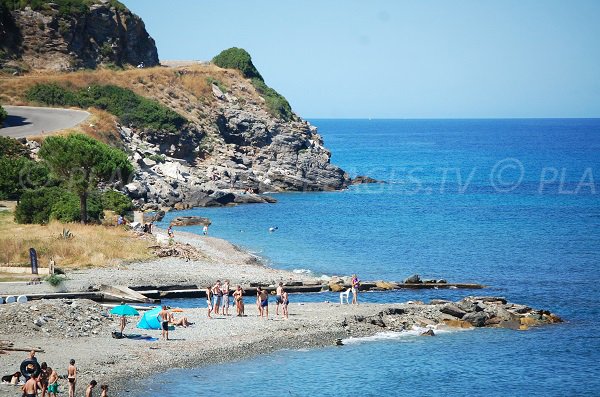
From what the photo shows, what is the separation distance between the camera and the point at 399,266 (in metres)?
55.4

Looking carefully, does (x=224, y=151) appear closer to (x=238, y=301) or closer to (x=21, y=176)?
(x=21, y=176)

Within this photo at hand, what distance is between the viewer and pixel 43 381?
84.3ft

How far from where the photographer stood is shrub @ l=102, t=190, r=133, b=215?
6450cm

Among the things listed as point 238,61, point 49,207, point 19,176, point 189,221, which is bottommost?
point 189,221

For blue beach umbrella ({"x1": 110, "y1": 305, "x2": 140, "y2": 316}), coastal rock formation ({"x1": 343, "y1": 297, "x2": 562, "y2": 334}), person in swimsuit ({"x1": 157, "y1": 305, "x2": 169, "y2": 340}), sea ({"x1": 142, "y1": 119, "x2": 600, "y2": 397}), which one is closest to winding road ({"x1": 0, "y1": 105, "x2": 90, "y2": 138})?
sea ({"x1": 142, "y1": 119, "x2": 600, "y2": 397})

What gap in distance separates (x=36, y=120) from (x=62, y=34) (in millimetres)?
23138

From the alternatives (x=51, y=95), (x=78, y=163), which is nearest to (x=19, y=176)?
(x=78, y=163)

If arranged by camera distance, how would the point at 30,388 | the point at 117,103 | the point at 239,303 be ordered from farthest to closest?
the point at 117,103, the point at 239,303, the point at 30,388

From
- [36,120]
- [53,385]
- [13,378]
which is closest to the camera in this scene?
[53,385]

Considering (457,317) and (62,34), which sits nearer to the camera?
(457,317)

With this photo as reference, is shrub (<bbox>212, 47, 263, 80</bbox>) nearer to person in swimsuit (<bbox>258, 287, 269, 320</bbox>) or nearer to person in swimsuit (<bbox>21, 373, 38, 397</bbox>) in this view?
person in swimsuit (<bbox>258, 287, 269, 320</bbox>)

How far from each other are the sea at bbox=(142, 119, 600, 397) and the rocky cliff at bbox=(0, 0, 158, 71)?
104 ft

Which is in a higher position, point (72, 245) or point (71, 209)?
point (71, 209)

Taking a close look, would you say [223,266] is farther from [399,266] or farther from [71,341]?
[71,341]
